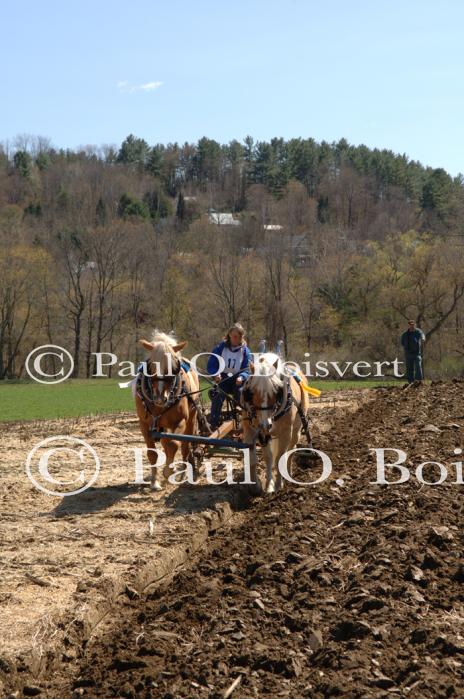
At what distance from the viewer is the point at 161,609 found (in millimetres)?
5402

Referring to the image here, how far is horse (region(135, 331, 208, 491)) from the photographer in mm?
9242

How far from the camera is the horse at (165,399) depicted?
9242 mm

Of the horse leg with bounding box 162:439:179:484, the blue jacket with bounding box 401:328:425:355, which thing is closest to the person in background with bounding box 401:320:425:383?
the blue jacket with bounding box 401:328:425:355

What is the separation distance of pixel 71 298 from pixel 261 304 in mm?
12592

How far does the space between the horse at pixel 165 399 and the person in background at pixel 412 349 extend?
1300 centimetres

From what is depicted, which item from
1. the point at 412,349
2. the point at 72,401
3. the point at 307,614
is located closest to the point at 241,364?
the point at 307,614

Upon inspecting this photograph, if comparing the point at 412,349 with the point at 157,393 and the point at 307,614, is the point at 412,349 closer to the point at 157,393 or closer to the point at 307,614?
the point at 157,393

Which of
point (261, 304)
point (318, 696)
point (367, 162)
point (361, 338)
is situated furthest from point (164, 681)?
point (367, 162)

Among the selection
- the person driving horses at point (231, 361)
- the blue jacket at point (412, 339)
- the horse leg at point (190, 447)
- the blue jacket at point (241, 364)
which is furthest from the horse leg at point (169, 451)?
the blue jacket at point (412, 339)

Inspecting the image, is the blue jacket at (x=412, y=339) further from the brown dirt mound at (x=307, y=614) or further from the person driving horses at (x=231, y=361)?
the brown dirt mound at (x=307, y=614)

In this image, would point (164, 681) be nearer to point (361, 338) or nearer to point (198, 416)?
point (198, 416)

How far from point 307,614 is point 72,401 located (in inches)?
955

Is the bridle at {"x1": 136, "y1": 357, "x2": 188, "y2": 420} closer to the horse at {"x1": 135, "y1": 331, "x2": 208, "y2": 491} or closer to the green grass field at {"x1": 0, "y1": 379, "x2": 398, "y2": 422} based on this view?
the horse at {"x1": 135, "y1": 331, "x2": 208, "y2": 491}

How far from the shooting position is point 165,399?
9219mm
